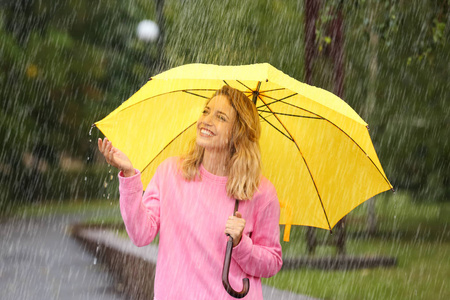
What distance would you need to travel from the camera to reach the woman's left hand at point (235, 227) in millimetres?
3197

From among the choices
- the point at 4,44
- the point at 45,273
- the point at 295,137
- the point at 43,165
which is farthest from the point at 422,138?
the point at 43,165

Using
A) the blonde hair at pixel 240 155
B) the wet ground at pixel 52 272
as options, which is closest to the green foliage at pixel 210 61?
the wet ground at pixel 52 272

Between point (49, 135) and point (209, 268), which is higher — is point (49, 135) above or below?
above

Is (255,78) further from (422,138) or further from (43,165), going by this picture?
(43,165)

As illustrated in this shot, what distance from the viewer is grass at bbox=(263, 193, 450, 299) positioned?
9.23m

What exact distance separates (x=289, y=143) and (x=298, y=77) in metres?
9.74

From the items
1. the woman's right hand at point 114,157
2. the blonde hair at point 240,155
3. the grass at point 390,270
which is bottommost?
the grass at point 390,270

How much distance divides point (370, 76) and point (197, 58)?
385 cm

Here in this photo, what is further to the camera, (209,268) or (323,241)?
(323,241)

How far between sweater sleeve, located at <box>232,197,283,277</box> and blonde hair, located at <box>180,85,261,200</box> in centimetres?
14

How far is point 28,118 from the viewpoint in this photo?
2775cm

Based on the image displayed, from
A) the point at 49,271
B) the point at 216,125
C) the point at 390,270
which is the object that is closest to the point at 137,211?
the point at 216,125

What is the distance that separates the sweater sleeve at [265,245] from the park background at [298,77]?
17.7ft

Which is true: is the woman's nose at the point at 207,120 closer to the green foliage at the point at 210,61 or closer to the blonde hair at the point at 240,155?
the blonde hair at the point at 240,155
